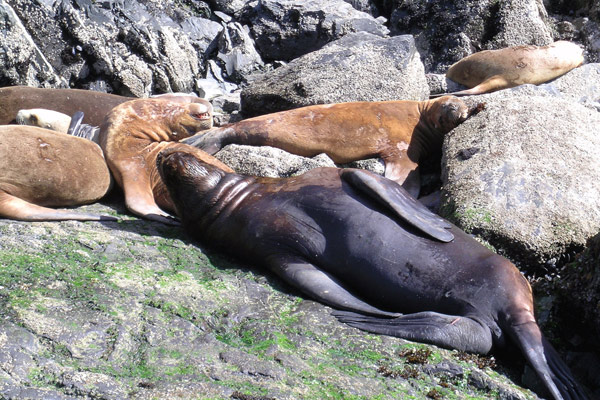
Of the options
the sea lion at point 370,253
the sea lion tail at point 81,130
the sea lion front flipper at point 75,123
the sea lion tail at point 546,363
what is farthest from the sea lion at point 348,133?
the sea lion tail at point 546,363

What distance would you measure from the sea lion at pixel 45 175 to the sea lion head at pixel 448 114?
3.23 meters

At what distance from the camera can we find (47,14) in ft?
32.8

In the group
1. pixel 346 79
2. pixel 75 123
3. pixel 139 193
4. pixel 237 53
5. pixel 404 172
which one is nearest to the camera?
pixel 139 193

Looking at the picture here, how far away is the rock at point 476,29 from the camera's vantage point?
10367mm

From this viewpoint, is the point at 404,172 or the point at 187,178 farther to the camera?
A: the point at 404,172

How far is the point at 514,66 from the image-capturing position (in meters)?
9.20

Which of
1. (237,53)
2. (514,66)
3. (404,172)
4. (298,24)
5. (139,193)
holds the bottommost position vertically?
(237,53)

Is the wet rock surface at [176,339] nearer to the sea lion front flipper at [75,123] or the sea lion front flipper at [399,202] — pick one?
the sea lion front flipper at [399,202]

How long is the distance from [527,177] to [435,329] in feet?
6.38

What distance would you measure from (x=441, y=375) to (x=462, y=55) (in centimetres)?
731

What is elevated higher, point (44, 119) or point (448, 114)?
point (448, 114)

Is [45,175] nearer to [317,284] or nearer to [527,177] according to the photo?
[317,284]

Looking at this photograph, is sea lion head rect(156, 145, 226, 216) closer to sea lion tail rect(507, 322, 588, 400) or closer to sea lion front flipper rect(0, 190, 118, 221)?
sea lion front flipper rect(0, 190, 118, 221)

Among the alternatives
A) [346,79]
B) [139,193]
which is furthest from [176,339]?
[346,79]
